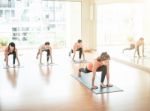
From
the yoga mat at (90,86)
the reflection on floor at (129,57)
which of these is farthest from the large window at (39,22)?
the yoga mat at (90,86)

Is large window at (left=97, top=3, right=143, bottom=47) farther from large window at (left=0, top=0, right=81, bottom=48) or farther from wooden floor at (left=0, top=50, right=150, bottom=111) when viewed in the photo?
wooden floor at (left=0, top=50, right=150, bottom=111)

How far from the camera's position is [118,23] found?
8.95 m

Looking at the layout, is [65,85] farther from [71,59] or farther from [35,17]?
[35,17]

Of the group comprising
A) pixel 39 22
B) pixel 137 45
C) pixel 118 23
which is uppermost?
pixel 39 22

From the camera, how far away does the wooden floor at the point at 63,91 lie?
14.1 feet

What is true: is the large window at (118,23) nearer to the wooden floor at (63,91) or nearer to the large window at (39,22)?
the large window at (39,22)

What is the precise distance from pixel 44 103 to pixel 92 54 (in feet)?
18.6

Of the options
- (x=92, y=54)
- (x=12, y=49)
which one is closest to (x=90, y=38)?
(x=92, y=54)

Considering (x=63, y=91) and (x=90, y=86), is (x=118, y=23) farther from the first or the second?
(x=63, y=91)

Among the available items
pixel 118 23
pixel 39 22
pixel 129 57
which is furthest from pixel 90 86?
pixel 39 22

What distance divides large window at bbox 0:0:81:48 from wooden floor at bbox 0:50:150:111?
402cm

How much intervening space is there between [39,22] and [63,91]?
6.72 meters

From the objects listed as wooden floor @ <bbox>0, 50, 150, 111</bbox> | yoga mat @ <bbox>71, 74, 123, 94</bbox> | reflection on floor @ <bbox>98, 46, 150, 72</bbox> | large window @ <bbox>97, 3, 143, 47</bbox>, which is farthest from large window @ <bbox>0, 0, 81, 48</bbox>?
yoga mat @ <bbox>71, 74, 123, 94</bbox>

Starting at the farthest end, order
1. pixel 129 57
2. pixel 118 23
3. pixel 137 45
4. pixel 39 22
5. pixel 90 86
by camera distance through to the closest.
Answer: pixel 39 22 < pixel 118 23 < pixel 129 57 < pixel 137 45 < pixel 90 86
